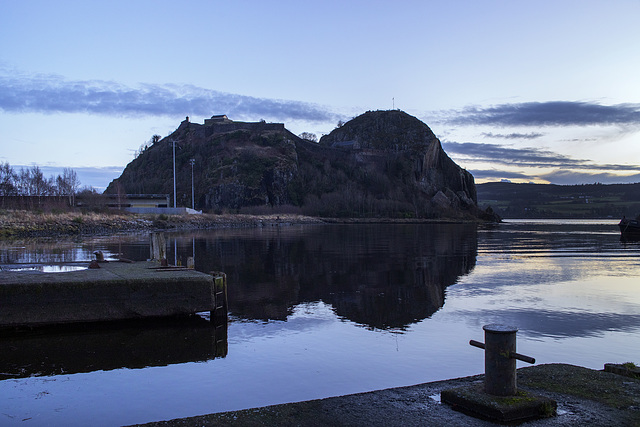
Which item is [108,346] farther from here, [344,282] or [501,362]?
[344,282]

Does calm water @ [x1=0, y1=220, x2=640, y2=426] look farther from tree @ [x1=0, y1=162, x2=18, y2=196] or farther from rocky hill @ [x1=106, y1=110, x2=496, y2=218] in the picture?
rocky hill @ [x1=106, y1=110, x2=496, y2=218]

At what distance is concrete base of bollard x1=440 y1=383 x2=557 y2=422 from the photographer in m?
5.44

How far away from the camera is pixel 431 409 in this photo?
575cm

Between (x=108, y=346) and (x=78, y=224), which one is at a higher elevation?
(x=78, y=224)

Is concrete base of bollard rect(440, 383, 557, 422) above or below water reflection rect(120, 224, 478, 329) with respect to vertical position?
above

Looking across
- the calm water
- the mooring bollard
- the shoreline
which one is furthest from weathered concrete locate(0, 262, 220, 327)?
the shoreline

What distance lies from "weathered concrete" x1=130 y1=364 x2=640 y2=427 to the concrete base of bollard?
4.3 inches

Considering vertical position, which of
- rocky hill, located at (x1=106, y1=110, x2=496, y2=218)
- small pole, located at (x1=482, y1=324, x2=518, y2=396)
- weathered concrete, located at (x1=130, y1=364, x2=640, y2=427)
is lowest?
weathered concrete, located at (x1=130, y1=364, x2=640, y2=427)

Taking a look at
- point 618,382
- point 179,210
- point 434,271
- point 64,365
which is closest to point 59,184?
point 179,210

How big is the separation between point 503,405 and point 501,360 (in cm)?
48

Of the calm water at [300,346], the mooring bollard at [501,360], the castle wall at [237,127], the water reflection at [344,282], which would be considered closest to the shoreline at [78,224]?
the water reflection at [344,282]

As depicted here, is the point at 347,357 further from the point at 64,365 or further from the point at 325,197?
the point at 325,197

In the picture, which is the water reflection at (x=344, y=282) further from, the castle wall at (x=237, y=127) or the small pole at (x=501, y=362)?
the castle wall at (x=237, y=127)

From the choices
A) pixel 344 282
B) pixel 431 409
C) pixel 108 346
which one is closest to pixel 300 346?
pixel 108 346
